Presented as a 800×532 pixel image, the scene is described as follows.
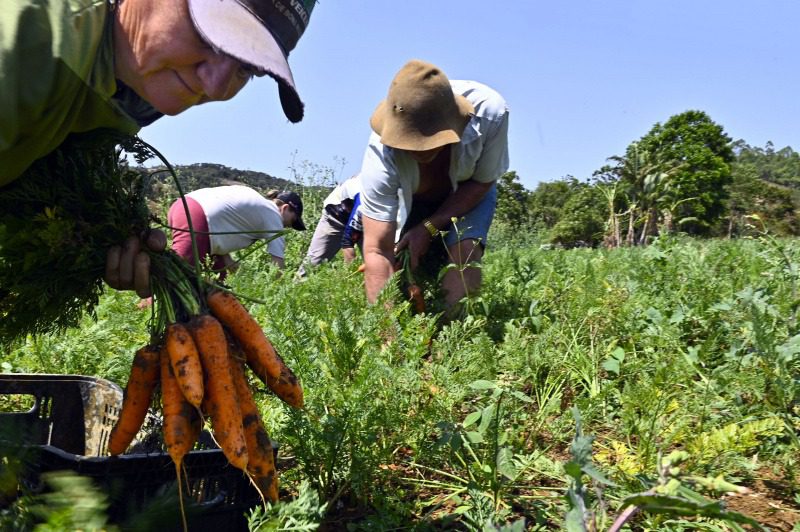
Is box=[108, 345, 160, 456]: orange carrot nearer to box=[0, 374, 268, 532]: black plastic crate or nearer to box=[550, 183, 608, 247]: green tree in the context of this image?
box=[0, 374, 268, 532]: black plastic crate

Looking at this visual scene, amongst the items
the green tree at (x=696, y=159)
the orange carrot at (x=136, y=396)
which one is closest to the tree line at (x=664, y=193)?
the green tree at (x=696, y=159)

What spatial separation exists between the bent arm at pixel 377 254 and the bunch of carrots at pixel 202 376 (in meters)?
2.03

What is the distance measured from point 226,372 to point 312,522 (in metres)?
0.45

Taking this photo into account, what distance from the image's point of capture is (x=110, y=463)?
4.83ft

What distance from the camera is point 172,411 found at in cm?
164

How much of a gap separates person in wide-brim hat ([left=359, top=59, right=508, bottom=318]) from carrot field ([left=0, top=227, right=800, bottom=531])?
1038mm

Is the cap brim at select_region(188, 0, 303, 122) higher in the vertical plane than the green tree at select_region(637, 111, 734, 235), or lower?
lower

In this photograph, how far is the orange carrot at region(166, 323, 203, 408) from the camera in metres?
1.62

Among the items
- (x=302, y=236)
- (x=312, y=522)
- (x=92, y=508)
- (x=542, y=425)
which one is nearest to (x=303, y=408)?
(x=312, y=522)

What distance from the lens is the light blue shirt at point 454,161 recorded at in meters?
3.94

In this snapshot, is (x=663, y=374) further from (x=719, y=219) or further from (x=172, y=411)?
(x=719, y=219)

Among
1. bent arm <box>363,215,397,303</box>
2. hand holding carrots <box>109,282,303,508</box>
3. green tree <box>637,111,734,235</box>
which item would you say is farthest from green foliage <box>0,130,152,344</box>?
green tree <box>637,111,734,235</box>

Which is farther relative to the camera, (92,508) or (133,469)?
(133,469)

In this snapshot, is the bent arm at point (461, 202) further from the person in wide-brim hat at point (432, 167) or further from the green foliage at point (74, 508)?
the green foliage at point (74, 508)
